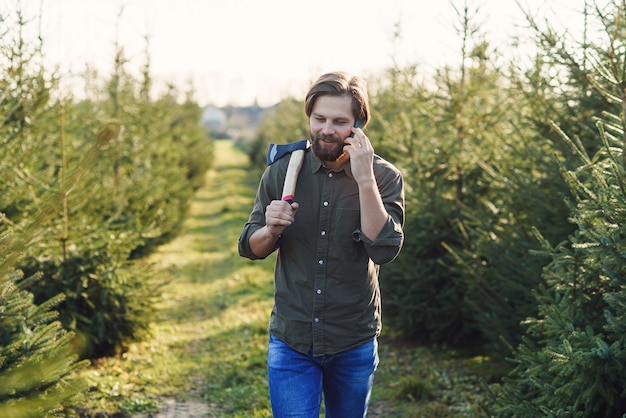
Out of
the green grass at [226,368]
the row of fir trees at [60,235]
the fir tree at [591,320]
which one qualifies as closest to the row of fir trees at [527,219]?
the fir tree at [591,320]

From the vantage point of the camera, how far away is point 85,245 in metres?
6.13

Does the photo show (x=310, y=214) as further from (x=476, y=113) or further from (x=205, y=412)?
(x=476, y=113)

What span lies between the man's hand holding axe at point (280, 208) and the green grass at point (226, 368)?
6.71ft

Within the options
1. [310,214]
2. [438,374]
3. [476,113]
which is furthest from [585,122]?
[310,214]

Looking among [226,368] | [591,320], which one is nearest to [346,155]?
[591,320]

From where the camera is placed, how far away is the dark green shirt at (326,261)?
115 inches

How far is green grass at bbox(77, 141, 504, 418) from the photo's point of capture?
5711 millimetres

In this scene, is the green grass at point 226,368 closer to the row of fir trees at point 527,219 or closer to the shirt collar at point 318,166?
the row of fir trees at point 527,219

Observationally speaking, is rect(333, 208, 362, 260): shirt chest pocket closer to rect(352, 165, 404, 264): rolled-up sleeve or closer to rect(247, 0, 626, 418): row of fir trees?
rect(352, 165, 404, 264): rolled-up sleeve

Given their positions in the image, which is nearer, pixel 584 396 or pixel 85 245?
pixel 584 396

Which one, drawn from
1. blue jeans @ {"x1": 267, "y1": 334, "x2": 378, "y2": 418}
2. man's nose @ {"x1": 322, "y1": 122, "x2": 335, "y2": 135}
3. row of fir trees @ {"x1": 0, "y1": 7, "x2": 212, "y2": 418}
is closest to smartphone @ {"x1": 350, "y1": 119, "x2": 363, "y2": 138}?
man's nose @ {"x1": 322, "y1": 122, "x2": 335, "y2": 135}

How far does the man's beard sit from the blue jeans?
2.76 feet

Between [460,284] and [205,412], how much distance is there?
2.83 meters

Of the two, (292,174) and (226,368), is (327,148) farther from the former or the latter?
(226,368)
